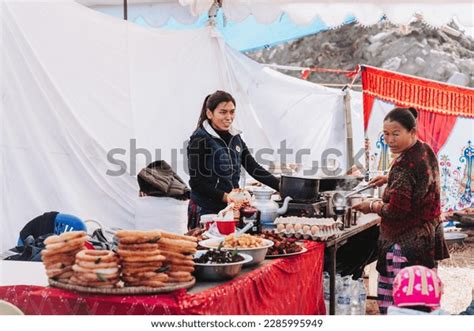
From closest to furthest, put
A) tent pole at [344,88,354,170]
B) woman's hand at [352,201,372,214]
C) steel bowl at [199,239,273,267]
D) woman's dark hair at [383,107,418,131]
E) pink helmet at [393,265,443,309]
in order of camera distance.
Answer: pink helmet at [393,265,443,309] < steel bowl at [199,239,273,267] < woman's dark hair at [383,107,418,131] < woman's hand at [352,201,372,214] < tent pole at [344,88,354,170]

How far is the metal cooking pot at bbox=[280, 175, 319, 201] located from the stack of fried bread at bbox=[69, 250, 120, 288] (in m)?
1.35

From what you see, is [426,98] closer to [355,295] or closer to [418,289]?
[355,295]

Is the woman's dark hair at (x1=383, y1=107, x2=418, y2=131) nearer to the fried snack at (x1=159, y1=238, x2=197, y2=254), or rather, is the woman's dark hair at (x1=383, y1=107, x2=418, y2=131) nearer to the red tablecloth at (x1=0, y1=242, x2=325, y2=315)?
the red tablecloth at (x1=0, y1=242, x2=325, y2=315)

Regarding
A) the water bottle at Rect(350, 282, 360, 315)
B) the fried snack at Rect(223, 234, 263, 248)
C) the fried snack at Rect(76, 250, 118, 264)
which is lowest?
the water bottle at Rect(350, 282, 360, 315)

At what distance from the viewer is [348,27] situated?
345 inches

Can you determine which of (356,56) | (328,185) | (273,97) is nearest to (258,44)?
(273,97)

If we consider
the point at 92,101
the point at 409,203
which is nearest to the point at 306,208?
the point at 409,203

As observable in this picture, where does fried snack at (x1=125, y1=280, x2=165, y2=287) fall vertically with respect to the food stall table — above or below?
above

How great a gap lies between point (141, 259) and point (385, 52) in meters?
6.61

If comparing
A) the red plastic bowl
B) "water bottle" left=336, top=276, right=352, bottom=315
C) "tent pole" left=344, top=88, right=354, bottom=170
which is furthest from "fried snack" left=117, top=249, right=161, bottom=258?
"tent pole" left=344, top=88, right=354, bottom=170

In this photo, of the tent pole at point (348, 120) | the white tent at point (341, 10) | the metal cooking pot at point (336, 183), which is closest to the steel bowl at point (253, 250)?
the metal cooking pot at point (336, 183)

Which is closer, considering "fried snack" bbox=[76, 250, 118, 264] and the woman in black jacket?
"fried snack" bbox=[76, 250, 118, 264]

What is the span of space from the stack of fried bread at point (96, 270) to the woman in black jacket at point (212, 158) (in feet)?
4.33

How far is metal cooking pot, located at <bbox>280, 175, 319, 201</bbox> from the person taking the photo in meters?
2.69
